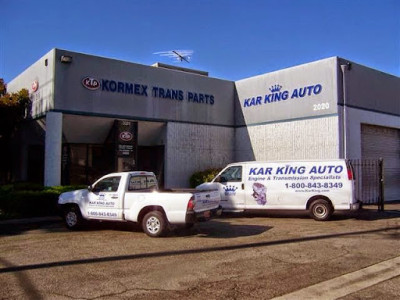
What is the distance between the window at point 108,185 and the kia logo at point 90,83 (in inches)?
333

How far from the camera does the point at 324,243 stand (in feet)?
31.9

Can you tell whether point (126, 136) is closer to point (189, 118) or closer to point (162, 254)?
point (189, 118)

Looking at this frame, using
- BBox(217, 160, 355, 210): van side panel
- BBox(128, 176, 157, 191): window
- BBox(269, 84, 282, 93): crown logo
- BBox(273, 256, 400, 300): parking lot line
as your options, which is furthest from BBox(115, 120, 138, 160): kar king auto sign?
BBox(273, 256, 400, 300): parking lot line

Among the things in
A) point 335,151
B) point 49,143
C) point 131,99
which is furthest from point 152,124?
point 335,151

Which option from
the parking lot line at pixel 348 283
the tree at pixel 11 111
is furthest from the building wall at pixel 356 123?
the tree at pixel 11 111

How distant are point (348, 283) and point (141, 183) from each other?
262 inches

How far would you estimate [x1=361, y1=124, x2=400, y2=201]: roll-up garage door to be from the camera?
823 inches

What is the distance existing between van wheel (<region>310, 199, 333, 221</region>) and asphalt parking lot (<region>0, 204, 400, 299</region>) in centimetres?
98

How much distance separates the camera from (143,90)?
819 inches

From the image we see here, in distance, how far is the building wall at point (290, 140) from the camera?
19.3 metres

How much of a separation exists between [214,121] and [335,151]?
280 inches

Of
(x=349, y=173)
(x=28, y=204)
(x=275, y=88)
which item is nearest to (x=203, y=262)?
(x=349, y=173)

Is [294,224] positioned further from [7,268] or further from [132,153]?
[132,153]

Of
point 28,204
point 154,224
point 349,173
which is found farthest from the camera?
point 28,204
